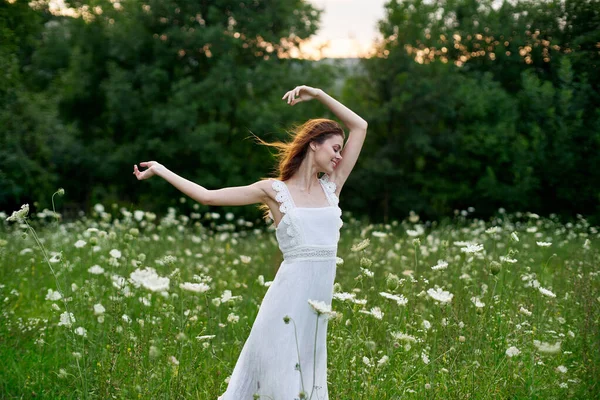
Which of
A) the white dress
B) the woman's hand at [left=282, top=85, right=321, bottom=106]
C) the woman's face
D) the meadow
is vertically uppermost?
the woman's hand at [left=282, top=85, right=321, bottom=106]

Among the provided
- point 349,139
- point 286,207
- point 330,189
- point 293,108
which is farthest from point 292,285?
point 293,108

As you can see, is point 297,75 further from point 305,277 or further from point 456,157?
point 305,277

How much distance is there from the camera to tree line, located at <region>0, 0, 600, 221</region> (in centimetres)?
1958

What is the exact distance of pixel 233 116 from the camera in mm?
21297

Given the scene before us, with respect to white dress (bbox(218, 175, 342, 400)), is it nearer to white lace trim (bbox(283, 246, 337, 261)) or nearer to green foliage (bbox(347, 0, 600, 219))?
white lace trim (bbox(283, 246, 337, 261))

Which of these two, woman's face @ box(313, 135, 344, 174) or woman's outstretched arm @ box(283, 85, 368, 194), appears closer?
woman's face @ box(313, 135, 344, 174)

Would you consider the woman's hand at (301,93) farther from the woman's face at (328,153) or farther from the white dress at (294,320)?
the white dress at (294,320)

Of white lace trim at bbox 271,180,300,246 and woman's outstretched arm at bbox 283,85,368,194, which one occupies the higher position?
woman's outstretched arm at bbox 283,85,368,194

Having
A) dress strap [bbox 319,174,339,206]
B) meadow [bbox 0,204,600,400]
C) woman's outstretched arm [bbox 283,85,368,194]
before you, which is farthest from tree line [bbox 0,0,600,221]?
dress strap [bbox 319,174,339,206]

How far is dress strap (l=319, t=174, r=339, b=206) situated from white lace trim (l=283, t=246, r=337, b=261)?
0.27 meters

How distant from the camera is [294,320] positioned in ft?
10.5

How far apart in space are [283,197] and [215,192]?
32 centimetres

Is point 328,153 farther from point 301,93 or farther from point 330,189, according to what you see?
point 301,93

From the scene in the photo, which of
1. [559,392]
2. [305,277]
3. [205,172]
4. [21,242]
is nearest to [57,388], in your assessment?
[305,277]
